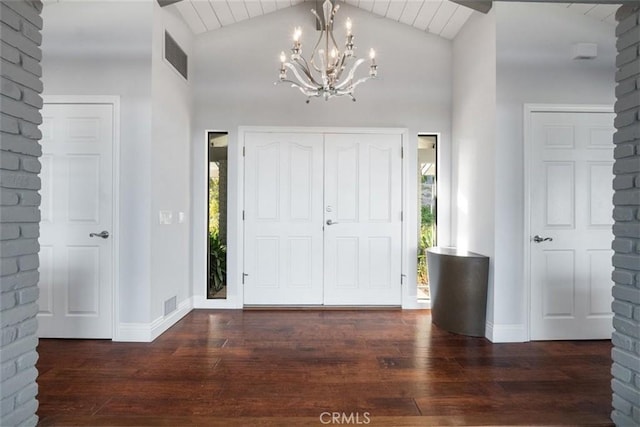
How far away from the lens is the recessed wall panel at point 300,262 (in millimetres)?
3922

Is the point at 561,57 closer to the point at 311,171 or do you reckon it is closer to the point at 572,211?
the point at 572,211

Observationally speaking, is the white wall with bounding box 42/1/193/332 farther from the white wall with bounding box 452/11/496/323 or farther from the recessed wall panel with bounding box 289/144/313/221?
the white wall with bounding box 452/11/496/323

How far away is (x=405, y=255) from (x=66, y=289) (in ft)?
10.7

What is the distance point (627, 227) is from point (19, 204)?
2.77 metres

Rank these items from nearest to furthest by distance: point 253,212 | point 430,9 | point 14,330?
1. point 14,330
2. point 430,9
3. point 253,212

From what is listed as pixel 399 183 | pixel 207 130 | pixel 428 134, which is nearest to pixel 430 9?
pixel 428 134

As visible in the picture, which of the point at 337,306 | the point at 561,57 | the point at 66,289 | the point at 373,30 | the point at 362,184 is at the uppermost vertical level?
the point at 373,30

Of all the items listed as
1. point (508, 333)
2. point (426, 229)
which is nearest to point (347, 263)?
point (426, 229)

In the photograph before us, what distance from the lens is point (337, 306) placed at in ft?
12.9

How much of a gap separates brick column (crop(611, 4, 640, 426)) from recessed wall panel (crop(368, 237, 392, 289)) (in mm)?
2322

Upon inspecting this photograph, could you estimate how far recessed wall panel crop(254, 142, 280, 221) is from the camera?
3.90m

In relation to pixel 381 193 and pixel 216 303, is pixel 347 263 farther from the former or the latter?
pixel 216 303

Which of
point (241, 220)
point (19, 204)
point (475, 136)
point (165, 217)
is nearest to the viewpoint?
point (19, 204)

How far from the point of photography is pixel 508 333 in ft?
9.73
